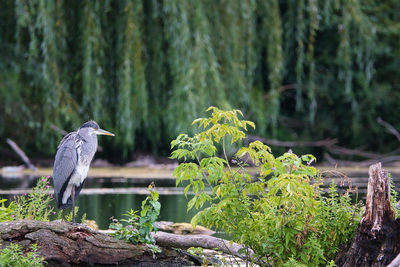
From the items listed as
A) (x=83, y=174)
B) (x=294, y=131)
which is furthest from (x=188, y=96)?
(x=294, y=131)

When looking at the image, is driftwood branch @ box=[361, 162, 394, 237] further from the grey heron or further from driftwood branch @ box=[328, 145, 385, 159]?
driftwood branch @ box=[328, 145, 385, 159]

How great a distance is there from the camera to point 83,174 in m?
5.10

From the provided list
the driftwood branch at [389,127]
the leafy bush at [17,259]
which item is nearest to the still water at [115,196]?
the leafy bush at [17,259]

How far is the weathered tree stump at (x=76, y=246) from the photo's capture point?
12.6 feet

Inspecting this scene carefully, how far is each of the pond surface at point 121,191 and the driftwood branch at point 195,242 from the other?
1.29m

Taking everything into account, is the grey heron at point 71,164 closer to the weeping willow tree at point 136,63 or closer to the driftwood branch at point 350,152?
the weeping willow tree at point 136,63

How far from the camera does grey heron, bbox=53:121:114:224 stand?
4.93 meters

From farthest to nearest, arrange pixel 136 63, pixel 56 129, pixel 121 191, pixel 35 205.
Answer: pixel 56 129
pixel 136 63
pixel 121 191
pixel 35 205

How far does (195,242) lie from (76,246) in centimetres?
79

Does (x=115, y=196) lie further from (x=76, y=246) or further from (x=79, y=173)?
(x=76, y=246)

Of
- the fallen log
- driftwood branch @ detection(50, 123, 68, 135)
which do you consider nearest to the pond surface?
driftwood branch @ detection(50, 123, 68, 135)

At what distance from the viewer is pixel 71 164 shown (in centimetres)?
493

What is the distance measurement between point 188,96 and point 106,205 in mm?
2291

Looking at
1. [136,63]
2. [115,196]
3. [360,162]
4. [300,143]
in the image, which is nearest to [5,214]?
[115,196]
